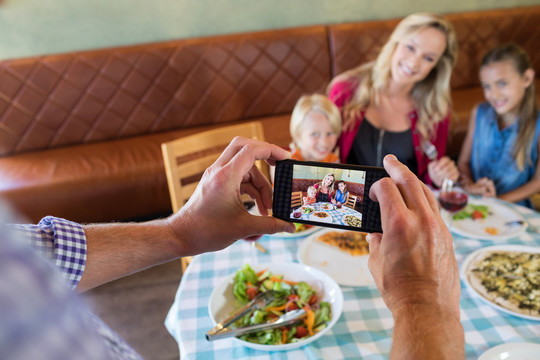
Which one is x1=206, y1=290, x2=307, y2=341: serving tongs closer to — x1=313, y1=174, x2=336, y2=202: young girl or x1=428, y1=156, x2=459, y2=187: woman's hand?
x1=313, y1=174, x2=336, y2=202: young girl

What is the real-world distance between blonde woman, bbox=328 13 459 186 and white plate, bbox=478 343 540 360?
115 centimetres

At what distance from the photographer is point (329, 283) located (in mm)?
1065

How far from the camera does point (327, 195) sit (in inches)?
32.8

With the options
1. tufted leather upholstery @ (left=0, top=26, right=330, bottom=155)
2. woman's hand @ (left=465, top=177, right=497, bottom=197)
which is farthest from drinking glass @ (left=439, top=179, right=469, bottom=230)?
tufted leather upholstery @ (left=0, top=26, right=330, bottom=155)

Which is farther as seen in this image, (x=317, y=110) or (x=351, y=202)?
(x=317, y=110)

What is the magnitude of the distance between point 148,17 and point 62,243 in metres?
2.76

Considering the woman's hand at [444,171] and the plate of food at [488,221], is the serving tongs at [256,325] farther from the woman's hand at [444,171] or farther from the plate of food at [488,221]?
the woman's hand at [444,171]

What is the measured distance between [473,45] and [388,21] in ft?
2.61

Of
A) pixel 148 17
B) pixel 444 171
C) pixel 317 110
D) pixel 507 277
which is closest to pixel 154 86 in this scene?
pixel 148 17

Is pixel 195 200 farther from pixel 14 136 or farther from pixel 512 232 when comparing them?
pixel 14 136

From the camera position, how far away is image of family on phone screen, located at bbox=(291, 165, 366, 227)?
80cm

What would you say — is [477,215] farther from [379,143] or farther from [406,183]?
[406,183]

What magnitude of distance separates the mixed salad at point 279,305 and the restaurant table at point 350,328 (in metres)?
0.03

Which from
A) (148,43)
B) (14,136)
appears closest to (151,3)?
(148,43)
